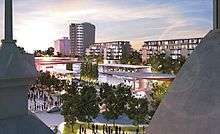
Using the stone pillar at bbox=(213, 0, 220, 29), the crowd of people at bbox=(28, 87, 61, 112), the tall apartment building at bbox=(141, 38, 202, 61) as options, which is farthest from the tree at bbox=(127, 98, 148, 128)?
the tall apartment building at bbox=(141, 38, 202, 61)

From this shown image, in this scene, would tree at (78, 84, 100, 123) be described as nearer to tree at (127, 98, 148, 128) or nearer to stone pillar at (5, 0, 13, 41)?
tree at (127, 98, 148, 128)

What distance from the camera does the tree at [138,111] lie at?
16119 mm

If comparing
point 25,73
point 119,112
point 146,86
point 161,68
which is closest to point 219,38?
point 25,73

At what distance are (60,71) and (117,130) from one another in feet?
107

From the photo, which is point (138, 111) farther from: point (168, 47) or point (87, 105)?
point (168, 47)

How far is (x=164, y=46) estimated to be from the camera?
77938mm

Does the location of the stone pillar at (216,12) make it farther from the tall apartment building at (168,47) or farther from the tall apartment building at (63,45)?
the tall apartment building at (63,45)

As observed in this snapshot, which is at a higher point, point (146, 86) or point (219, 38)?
point (219, 38)

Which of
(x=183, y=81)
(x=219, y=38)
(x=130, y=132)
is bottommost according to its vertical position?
(x=130, y=132)

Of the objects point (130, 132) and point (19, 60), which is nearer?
point (19, 60)

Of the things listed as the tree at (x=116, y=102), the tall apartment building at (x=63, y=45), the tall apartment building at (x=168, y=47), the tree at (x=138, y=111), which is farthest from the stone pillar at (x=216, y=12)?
the tall apartment building at (x=63, y=45)

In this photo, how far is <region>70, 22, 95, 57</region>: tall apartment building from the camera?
109 metres

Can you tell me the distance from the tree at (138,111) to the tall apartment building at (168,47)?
53.2m

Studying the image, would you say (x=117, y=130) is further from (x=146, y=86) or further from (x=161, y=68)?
(x=161, y=68)
